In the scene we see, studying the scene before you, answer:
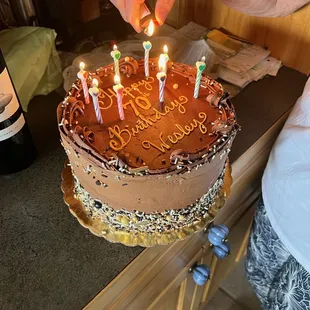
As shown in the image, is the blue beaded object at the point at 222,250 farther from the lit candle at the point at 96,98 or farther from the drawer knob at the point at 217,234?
the lit candle at the point at 96,98

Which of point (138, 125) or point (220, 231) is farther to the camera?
point (220, 231)

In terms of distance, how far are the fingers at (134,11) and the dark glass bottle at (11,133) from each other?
0.77 feet

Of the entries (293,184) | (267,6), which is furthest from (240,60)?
(293,184)

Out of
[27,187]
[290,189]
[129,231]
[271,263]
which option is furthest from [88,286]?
[271,263]

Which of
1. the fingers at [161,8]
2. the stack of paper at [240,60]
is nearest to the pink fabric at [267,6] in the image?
the stack of paper at [240,60]

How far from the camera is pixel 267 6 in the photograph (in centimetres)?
101

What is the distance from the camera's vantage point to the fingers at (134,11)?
724 mm

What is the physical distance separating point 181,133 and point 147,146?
0.06 metres

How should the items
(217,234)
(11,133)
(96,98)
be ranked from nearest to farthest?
1. (96,98)
2. (11,133)
3. (217,234)

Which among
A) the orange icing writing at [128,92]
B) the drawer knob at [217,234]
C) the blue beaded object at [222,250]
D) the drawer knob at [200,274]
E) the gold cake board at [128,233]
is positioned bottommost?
the drawer knob at [200,274]

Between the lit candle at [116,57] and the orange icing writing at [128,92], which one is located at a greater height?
the lit candle at [116,57]

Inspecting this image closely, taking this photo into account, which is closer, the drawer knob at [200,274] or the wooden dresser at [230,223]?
the wooden dresser at [230,223]

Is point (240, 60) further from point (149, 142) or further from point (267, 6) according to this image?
point (149, 142)

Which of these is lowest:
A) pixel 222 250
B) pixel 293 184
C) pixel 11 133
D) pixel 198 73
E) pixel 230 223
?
pixel 230 223
